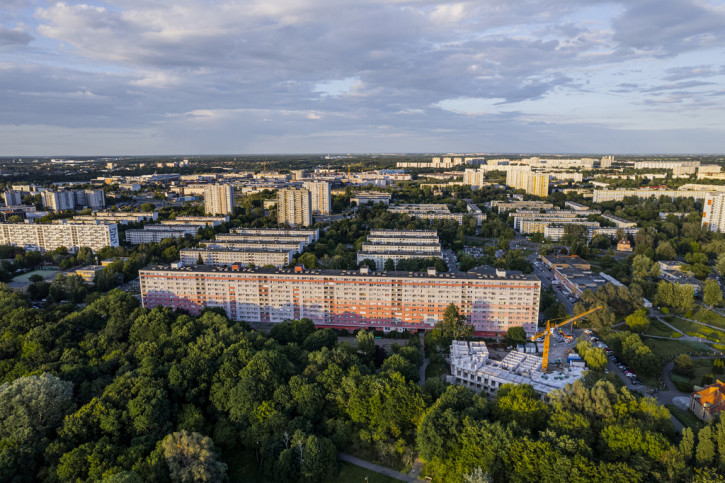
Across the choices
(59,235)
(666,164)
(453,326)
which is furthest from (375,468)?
(666,164)

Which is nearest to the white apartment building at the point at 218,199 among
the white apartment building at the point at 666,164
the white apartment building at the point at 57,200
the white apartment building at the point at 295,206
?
the white apartment building at the point at 295,206

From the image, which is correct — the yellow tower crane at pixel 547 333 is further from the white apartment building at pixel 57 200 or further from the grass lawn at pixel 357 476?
the white apartment building at pixel 57 200

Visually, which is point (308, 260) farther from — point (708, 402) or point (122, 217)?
point (122, 217)

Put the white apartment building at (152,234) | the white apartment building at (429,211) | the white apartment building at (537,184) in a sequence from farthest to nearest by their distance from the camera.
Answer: the white apartment building at (537,184) < the white apartment building at (429,211) < the white apartment building at (152,234)

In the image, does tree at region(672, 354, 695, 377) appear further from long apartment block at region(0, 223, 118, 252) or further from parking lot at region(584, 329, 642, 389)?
long apartment block at region(0, 223, 118, 252)

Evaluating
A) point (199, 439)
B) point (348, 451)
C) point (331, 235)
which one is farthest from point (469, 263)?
point (199, 439)

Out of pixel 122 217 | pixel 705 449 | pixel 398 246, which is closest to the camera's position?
pixel 705 449
